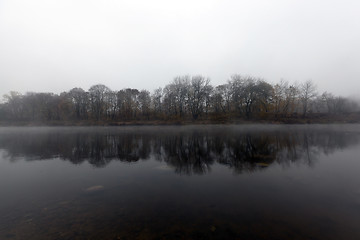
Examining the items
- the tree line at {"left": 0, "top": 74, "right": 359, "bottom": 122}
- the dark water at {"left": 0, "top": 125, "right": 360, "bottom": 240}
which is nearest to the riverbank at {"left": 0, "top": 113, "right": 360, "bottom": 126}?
the tree line at {"left": 0, "top": 74, "right": 359, "bottom": 122}

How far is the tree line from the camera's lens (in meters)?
64.0

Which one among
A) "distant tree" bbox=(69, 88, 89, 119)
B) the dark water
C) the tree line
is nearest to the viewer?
the dark water

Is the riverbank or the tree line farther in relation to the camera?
the tree line

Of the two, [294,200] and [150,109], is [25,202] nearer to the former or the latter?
[294,200]

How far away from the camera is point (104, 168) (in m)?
11.4

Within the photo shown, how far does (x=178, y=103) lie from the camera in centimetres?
6950

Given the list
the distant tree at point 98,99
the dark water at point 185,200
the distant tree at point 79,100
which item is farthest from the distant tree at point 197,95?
the dark water at point 185,200

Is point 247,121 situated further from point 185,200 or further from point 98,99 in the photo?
point 98,99

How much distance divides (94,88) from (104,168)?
70.5 metres

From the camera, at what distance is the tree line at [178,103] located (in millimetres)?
64000

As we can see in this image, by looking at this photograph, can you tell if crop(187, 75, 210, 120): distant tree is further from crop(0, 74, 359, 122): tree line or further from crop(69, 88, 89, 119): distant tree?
crop(69, 88, 89, 119): distant tree

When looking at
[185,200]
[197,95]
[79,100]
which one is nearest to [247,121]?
[197,95]

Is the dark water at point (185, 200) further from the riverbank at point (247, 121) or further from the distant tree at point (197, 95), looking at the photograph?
the distant tree at point (197, 95)

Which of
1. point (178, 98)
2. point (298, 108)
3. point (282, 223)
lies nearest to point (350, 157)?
point (282, 223)
